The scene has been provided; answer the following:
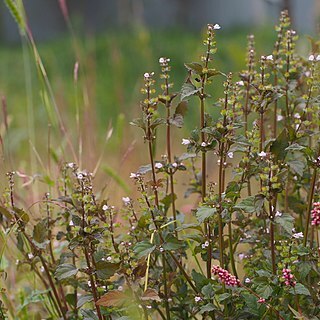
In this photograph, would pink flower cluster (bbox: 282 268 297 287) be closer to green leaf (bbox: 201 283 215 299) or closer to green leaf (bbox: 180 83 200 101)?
green leaf (bbox: 201 283 215 299)

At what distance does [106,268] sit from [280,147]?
1.08 ft

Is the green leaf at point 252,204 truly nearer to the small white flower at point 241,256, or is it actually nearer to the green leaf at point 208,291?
the green leaf at point 208,291

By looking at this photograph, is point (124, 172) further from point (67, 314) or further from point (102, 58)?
point (102, 58)

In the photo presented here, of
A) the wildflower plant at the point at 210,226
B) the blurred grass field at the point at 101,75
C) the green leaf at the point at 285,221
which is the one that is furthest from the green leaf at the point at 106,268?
the blurred grass field at the point at 101,75

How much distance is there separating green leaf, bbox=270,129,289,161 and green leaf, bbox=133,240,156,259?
0.24m

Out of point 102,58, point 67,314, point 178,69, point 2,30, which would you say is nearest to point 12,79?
point 102,58

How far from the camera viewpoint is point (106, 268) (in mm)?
1230

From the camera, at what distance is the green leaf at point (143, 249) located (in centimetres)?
118

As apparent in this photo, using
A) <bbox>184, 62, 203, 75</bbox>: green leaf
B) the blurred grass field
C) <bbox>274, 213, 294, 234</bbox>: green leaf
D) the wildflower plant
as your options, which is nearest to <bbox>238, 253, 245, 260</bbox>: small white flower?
the wildflower plant

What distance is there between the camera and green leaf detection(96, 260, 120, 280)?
1.22 meters

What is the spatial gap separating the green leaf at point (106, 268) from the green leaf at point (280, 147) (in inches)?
11.8

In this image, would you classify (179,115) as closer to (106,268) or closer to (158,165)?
(158,165)

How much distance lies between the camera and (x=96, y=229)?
1212 mm

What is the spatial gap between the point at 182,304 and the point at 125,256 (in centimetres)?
16
